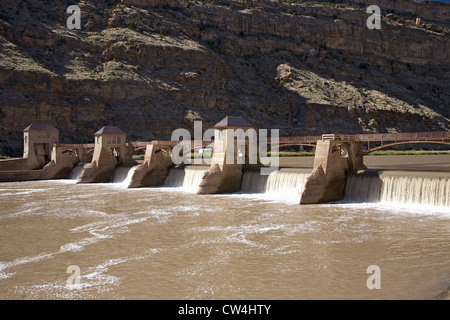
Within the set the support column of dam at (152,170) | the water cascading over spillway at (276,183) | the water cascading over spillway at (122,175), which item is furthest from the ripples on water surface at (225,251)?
the water cascading over spillway at (122,175)

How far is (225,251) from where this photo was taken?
1570 centimetres

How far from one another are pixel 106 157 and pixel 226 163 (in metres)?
17.7

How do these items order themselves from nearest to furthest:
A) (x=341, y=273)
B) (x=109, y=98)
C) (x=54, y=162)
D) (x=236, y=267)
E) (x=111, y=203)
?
(x=341, y=273) → (x=236, y=267) → (x=111, y=203) → (x=54, y=162) → (x=109, y=98)

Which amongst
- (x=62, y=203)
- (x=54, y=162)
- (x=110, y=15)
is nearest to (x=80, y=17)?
(x=110, y=15)

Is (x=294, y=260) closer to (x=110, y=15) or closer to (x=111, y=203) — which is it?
(x=111, y=203)

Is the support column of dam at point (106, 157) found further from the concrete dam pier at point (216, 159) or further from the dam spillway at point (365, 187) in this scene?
the dam spillway at point (365, 187)

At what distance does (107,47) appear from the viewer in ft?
263

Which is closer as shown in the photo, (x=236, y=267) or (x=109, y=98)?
(x=236, y=267)

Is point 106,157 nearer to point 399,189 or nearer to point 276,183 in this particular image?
point 276,183

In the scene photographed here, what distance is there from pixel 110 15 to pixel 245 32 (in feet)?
102

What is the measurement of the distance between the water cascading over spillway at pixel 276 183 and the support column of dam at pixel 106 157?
699 inches

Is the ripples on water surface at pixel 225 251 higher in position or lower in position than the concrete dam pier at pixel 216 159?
lower

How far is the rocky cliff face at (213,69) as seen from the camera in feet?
228

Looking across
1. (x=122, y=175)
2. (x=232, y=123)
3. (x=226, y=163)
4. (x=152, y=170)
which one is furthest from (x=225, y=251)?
(x=122, y=175)
